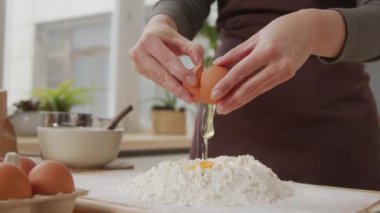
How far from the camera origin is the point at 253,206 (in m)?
0.76

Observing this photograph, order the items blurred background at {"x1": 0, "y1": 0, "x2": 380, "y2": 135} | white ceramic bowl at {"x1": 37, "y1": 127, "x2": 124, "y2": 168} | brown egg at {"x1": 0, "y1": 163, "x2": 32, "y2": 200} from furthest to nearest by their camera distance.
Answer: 1. blurred background at {"x1": 0, "y1": 0, "x2": 380, "y2": 135}
2. white ceramic bowl at {"x1": 37, "y1": 127, "x2": 124, "y2": 168}
3. brown egg at {"x1": 0, "y1": 163, "x2": 32, "y2": 200}

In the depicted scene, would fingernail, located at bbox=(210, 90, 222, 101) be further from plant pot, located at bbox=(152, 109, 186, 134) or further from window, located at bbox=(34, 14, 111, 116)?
window, located at bbox=(34, 14, 111, 116)

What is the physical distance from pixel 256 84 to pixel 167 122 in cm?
212

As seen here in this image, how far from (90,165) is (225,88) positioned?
0.50m

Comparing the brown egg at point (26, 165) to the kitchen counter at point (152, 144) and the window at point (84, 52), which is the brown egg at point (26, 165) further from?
the window at point (84, 52)

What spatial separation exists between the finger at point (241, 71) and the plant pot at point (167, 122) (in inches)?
82.2

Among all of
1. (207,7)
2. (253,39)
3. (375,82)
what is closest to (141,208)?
(253,39)

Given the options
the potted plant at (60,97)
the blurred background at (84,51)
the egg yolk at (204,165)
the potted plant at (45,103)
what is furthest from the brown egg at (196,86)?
the blurred background at (84,51)

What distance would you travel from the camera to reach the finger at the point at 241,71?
77cm

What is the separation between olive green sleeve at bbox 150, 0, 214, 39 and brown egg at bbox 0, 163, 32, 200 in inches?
27.4

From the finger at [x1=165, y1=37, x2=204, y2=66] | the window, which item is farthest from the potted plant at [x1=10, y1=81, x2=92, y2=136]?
the finger at [x1=165, y1=37, x2=204, y2=66]

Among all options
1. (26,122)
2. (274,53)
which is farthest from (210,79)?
(26,122)

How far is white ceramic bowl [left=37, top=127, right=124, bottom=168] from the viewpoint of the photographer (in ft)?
3.83

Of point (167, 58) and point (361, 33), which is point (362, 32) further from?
point (167, 58)
